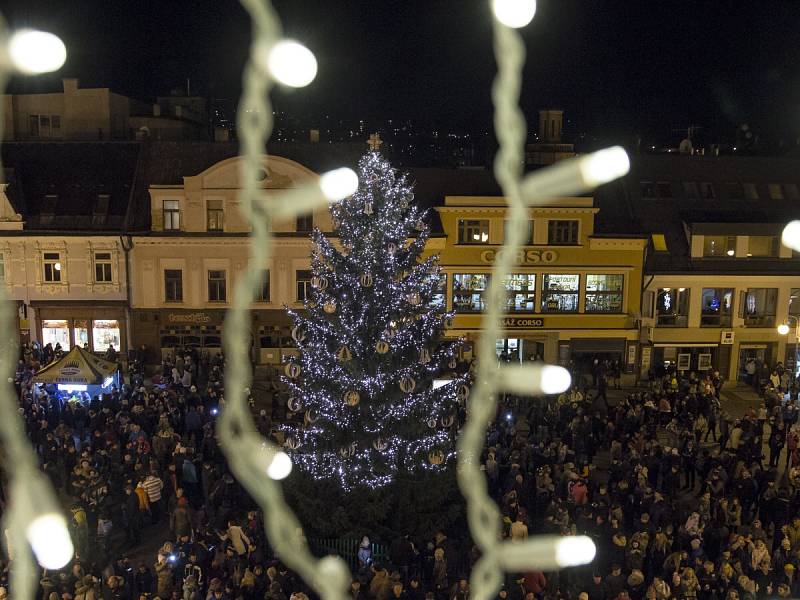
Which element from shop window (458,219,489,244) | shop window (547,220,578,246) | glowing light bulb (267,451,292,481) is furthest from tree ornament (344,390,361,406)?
shop window (547,220,578,246)

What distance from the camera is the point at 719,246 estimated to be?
26172 millimetres

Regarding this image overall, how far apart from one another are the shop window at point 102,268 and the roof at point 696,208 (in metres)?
16.8

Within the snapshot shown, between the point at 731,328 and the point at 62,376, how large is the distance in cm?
2122

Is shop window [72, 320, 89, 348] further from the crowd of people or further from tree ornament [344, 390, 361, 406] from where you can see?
tree ornament [344, 390, 361, 406]

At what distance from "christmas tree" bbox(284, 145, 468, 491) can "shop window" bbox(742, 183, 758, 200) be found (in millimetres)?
19728

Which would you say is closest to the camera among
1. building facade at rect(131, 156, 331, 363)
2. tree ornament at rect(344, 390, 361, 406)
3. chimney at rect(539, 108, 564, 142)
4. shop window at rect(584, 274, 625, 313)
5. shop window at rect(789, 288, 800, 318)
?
tree ornament at rect(344, 390, 361, 406)

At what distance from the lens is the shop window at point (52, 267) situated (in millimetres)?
25109

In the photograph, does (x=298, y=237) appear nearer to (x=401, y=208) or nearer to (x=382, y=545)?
(x=401, y=208)

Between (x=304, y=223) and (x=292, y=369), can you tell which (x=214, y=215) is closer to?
(x=304, y=223)

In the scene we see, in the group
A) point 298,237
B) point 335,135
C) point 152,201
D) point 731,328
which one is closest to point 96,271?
point 152,201

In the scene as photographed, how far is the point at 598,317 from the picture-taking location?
1003 inches

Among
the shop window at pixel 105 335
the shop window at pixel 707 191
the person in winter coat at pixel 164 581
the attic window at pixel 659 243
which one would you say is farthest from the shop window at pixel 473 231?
the person in winter coat at pixel 164 581

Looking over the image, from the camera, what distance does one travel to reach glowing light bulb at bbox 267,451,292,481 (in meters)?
11.7

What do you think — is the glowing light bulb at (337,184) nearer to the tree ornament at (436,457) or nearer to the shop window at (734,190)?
the tree ornament at (436,457)
